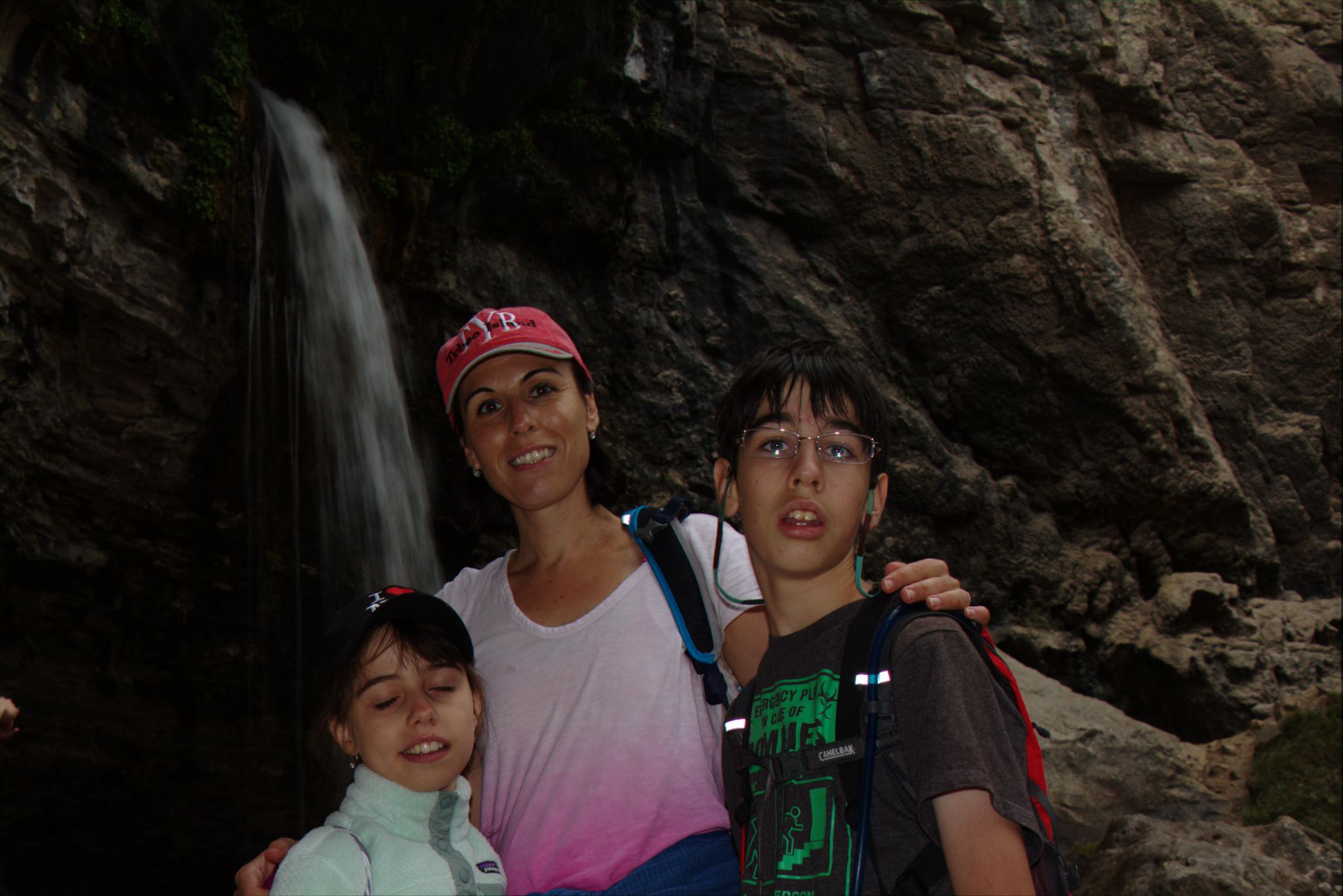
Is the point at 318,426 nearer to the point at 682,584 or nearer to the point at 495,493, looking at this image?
the point at 495,493

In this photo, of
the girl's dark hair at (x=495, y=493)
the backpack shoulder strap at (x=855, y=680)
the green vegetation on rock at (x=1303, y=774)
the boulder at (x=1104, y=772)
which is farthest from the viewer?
the green vegetation on rock at (x=1303, y=774)

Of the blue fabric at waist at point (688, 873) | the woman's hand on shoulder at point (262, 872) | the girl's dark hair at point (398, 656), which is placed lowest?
the blue fabric at waist at point (688, 873)

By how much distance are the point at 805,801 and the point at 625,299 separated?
10.3 meters

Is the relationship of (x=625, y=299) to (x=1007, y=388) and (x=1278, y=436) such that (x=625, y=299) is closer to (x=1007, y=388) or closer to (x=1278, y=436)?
(x=1007, y=388)

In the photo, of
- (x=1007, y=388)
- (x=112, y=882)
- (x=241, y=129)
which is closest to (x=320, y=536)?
(x=241, y=129)

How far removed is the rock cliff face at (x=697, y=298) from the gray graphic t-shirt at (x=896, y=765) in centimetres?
496

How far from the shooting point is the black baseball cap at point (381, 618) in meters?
2.21

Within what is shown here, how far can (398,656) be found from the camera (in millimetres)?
2238

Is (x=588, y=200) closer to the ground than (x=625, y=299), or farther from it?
farther from it

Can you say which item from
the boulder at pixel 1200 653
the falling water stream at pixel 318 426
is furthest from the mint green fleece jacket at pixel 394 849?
the boulder at pixel 1200 653

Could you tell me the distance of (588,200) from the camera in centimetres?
1124

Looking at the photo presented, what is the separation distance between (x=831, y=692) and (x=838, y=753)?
0.48 feet

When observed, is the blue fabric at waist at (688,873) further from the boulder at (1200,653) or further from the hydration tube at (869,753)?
the boulder at (1200,653)

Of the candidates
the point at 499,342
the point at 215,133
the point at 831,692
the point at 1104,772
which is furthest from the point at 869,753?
the point at 215,133
